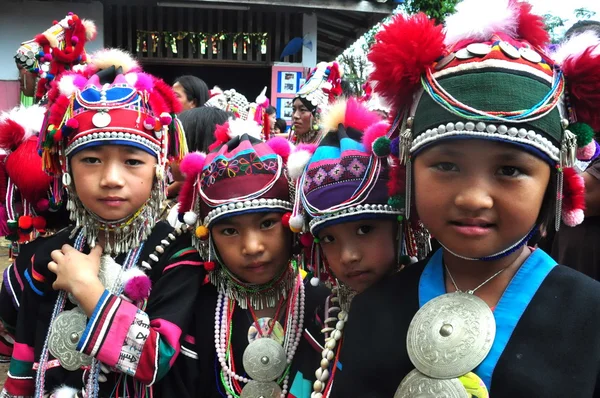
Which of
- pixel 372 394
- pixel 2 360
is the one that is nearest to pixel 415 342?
pixel 372 394

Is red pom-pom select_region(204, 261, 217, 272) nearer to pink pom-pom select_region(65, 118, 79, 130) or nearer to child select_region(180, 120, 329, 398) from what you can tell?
child select_region(180, 120, 329, 398)

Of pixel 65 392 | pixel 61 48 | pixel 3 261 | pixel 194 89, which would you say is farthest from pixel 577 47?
pixel 3 261

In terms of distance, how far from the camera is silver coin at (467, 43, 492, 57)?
1280 mm

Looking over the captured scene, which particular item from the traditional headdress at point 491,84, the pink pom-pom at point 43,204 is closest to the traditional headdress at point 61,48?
the pink pom-pom at point 43,204

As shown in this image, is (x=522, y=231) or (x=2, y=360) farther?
(x=2, y=360)

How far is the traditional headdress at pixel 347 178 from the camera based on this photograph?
162 centimetres

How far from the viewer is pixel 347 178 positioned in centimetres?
166

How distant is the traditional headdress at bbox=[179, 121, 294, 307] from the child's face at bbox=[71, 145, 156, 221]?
0.57ft

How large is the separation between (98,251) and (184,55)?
24.3 ft

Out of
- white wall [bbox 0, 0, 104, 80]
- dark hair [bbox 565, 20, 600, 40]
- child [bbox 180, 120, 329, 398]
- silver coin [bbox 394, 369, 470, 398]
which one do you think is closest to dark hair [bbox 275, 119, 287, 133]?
white wall [bbox 0, 0, 104, 80]

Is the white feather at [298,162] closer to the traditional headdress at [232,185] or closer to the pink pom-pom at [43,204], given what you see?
the traditional headdress at [232,185]

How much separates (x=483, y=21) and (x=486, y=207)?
487 millimetres

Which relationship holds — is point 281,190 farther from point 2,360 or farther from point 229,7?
point 229,7

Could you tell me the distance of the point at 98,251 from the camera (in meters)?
2.12
